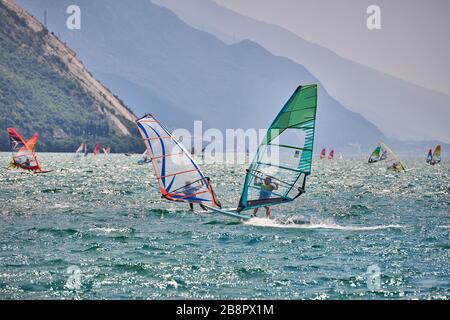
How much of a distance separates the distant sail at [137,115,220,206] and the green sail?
2092 mm

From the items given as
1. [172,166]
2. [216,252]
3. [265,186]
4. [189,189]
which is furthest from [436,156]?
[216,252]

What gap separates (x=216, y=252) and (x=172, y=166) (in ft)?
24.0

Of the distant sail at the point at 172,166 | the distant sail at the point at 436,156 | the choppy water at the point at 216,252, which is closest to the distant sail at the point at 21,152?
the choppy water at the point at 216,252

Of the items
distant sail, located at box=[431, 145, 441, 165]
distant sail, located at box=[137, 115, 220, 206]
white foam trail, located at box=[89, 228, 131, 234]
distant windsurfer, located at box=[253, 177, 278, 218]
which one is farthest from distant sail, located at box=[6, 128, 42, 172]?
distant sail, located at box=[431, 145, 441, 165]

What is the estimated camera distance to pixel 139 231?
34.6 metres

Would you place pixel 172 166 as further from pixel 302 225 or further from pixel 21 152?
pixel 21 152

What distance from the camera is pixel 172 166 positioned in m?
35.0

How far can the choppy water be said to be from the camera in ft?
72.8

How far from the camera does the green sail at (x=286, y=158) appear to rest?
3403cm

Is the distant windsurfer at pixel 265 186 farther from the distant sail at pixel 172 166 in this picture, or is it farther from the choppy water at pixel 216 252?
the distant sail at pixel 172 166

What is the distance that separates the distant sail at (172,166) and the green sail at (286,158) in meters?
2.09

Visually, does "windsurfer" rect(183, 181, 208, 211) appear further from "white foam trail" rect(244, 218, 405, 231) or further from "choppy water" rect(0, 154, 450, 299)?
"white foam trail" rect(244, 218, 405, 231)

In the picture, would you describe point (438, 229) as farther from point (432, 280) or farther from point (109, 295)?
point (109, 295)
